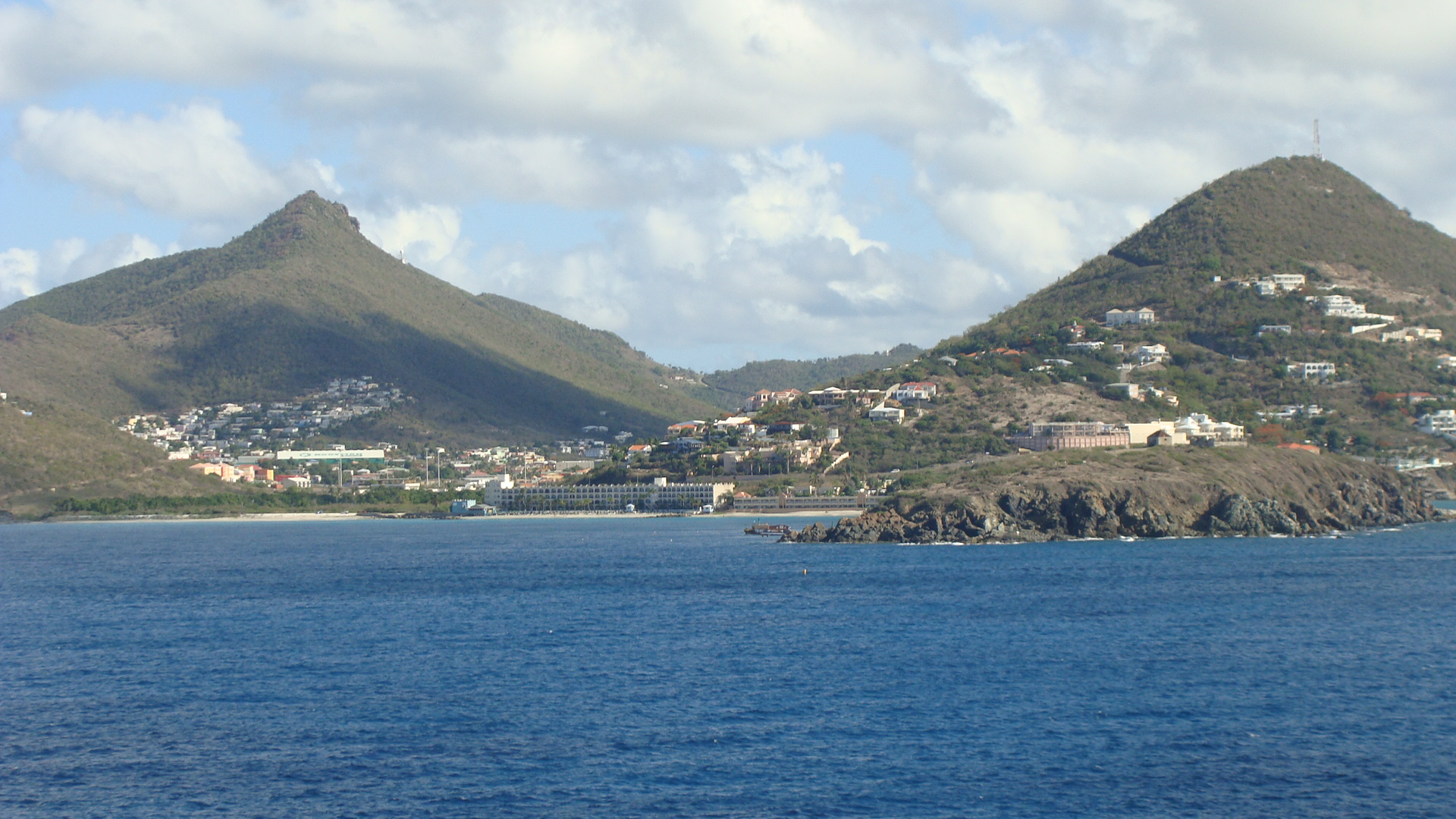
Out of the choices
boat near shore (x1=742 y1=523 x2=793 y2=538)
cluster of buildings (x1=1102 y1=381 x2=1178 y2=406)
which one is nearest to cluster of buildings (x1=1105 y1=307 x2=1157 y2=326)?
cluster of buildings (x1=1102 y1=381 x2=1178 y2=406)

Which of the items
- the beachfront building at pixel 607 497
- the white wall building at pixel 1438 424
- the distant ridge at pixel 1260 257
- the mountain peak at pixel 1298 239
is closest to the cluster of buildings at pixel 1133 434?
the white wall building at pixel 1438 424

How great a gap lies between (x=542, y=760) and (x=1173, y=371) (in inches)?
5467

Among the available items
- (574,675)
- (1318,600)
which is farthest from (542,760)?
(1318,600)

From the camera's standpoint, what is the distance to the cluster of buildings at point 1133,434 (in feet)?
418

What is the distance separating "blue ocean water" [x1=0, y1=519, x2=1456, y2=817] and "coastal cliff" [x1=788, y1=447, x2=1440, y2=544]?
19.8m

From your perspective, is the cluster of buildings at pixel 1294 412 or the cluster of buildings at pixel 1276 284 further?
the cluster of buildings at pixel 1276 284

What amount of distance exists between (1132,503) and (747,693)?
61.3 m

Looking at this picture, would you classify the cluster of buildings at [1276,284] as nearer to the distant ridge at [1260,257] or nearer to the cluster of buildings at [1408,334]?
→ the distant ridge at [1260,257]

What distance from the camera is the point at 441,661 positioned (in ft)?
145

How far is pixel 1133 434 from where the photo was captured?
131500 mm

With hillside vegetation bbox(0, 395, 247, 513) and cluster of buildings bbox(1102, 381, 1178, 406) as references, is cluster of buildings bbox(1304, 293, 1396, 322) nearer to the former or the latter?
cluster of buildings bbox(1102, 381, 1178, 406)

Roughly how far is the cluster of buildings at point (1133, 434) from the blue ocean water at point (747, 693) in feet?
181

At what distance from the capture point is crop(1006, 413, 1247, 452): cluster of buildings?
5015 inches

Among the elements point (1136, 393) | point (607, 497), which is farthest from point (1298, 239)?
point (607, 497)
